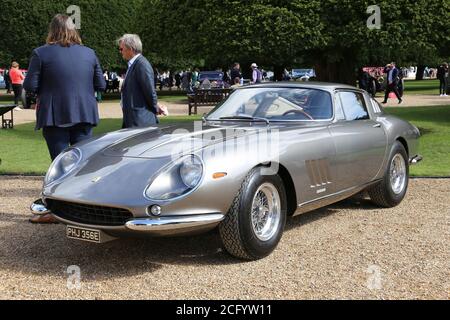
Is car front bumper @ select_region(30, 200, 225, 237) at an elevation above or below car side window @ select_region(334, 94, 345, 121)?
below

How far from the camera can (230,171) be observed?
422 cm

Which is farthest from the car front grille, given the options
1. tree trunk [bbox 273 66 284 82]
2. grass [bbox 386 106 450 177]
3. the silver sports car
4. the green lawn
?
tree trunk [bbox 273 66 284 82]

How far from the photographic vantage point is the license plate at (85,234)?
4168 mm

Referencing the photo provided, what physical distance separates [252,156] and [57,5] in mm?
34301

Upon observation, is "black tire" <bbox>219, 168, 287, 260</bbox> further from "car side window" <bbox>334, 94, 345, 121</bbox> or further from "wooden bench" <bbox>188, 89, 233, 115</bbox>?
"wooden bench" <bbox>188, 89, 233, 115</bbox>

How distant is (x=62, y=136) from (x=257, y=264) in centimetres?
244

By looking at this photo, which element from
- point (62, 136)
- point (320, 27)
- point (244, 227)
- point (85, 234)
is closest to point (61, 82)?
point (62, 136)

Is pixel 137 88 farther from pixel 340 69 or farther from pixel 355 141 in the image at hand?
pixel 340 69

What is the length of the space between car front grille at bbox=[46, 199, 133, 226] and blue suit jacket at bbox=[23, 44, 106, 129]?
4.18 feet

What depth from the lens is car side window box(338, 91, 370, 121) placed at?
5.93m

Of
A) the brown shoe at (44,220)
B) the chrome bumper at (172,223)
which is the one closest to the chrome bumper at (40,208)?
the brown shoe at (44,220)

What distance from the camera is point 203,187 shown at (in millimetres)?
4082

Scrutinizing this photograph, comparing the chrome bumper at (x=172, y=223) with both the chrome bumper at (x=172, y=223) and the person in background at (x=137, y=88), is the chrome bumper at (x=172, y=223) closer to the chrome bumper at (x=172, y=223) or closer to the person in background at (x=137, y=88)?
the chrome bumper at (x=172, y=223)

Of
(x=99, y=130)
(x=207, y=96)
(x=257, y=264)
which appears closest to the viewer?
(x=257, y=264)
